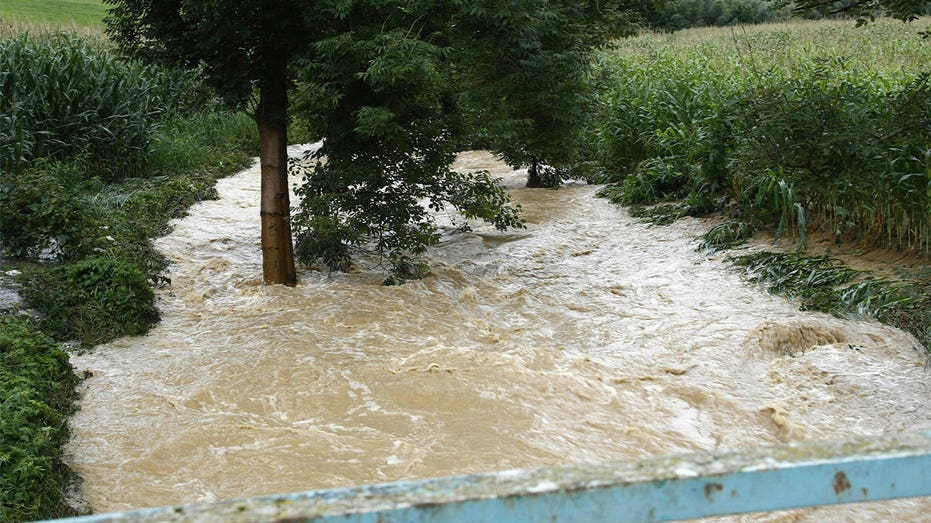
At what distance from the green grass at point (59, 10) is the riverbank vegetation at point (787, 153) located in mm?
17908

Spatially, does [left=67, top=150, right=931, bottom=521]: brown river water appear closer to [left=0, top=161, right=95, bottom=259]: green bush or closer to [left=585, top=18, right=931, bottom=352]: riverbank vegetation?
[left=585, top=18, right=931, bottom=352]: riverbank vegetation

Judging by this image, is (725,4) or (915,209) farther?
(725,4)

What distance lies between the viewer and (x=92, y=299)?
7164mm

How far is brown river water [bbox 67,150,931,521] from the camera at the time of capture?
16.0ft

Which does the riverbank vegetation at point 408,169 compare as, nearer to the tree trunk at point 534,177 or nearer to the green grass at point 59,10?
the tree trunk at point 534,177

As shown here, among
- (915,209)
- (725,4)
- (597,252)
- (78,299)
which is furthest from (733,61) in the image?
(725,4)

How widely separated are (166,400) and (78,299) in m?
1.87

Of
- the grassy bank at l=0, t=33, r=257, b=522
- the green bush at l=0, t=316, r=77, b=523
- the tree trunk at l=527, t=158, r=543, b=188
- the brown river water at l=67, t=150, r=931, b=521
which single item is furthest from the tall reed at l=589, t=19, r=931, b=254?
the grassy bank at l=0, t=33, r=257, b=522

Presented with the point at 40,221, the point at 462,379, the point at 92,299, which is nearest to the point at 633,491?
the point at 462,379

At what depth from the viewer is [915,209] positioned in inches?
295

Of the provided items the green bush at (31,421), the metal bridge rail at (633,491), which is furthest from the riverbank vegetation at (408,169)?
the metal bridge rail at (633,491)

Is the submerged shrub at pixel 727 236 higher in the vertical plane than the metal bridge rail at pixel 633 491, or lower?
lower

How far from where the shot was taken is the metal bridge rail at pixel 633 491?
3.56ft

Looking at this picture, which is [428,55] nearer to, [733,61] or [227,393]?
[227,393]
